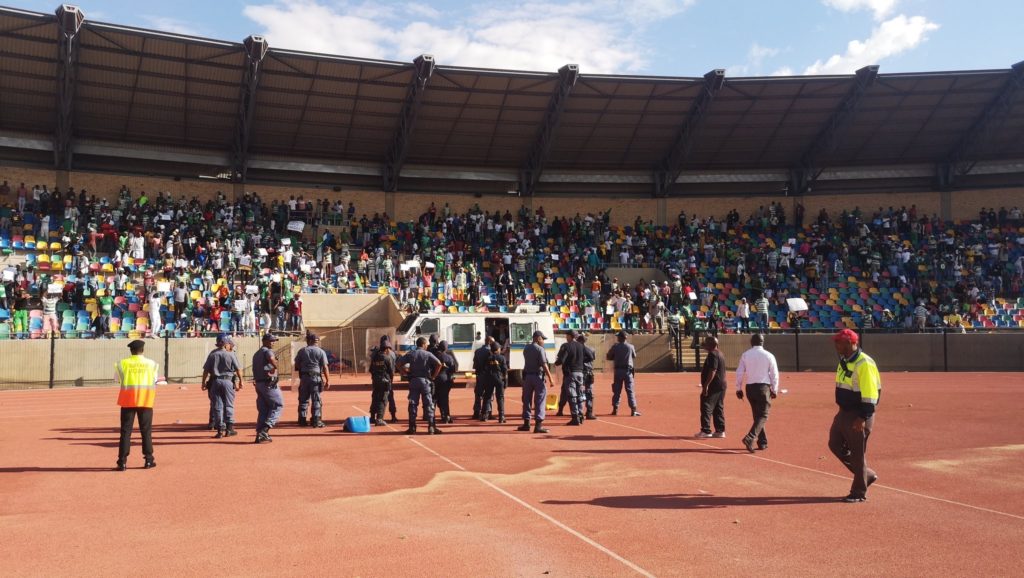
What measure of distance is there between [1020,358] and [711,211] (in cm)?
1725

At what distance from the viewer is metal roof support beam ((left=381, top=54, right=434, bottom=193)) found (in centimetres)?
3309

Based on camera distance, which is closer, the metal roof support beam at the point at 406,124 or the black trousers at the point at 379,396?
the black trousers at the point at 379,396

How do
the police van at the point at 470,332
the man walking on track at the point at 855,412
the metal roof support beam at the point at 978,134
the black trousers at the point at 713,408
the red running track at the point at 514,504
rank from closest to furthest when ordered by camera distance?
the red running track at the point at 514,504 → the man walking on track at the point at 855,412 → the black trousers at the point at 713,408 → the police van at the point at 470,332 → the metal roof support beam at the point at 978,134

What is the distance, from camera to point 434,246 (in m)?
37.2

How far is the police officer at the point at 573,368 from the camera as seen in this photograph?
14.5 meters

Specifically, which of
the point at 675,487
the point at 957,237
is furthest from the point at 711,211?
the point at 675,487

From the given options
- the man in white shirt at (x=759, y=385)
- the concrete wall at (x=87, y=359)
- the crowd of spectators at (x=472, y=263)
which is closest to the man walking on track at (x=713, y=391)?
the man in white shirt at (x=759, y=385)

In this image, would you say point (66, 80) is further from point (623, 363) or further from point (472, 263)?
point (623, 363)

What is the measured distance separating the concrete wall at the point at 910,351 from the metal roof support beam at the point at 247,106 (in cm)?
A: 2194

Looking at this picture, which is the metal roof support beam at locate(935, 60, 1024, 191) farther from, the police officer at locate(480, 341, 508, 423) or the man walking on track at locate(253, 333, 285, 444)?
the man walking on track at locate(253, 333, 285, 444)

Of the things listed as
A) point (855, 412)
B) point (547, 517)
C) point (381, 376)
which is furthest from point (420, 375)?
point (855, 412)

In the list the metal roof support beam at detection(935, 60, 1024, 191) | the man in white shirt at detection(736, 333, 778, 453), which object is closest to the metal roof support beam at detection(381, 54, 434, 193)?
the man in white shirt at detection(736, 333, 778, 453)

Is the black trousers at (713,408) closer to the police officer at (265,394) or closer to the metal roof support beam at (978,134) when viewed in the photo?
the police officer at (265,394)

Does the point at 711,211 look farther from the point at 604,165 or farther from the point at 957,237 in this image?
the point at 957,237
